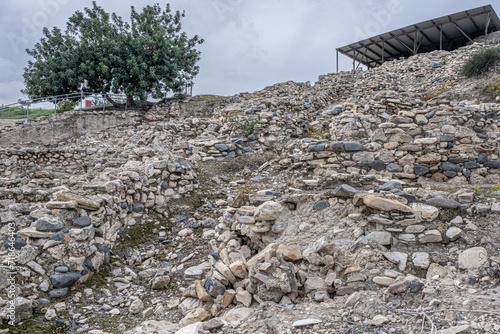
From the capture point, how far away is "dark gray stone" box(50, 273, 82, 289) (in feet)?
11.8

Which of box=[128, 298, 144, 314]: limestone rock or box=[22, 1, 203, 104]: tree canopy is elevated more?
box=[22, 1, 203, 104]: tree canopy

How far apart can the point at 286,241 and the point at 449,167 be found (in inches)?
145

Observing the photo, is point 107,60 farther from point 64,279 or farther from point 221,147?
point 64,279

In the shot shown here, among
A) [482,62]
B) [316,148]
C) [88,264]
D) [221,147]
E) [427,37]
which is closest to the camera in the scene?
[88,264]

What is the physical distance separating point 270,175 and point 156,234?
10.1 feet

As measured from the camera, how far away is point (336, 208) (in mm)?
3770

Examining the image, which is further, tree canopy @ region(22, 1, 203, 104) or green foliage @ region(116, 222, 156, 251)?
tree canopy @ region(22, 1, 203, 104)

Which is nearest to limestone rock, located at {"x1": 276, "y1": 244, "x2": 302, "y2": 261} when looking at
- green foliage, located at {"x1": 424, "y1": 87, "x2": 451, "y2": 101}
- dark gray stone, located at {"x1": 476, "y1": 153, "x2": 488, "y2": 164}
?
dark gray stone, located at {"x1": 476, "y1": 153, "x2": 488, "y2": 164}

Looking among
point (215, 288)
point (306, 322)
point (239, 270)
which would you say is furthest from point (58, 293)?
point (306, 322)

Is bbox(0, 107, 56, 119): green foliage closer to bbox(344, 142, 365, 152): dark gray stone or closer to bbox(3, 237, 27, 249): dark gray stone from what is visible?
bbox(3, 237, 27, 249): dark gray stone

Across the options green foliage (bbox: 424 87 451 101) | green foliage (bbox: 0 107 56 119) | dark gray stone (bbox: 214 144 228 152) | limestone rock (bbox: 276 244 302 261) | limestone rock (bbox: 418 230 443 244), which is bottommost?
limestone rock (bbox: 276 244 302 261)

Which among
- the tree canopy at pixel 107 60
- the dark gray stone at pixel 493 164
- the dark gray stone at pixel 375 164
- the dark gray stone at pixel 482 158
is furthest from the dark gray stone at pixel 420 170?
the tree canopy at pixel 107 60

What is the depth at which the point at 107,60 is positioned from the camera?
17.8 meters

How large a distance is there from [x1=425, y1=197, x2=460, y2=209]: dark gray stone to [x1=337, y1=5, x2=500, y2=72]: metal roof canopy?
20.2 metres
